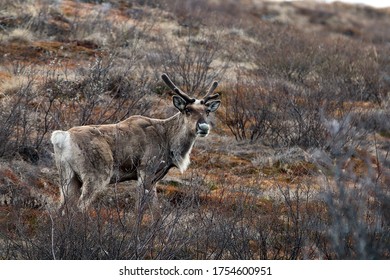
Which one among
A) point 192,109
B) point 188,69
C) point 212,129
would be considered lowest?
point 212,129

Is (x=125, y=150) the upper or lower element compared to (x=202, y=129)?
lower

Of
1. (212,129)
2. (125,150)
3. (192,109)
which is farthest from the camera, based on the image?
(212,129)

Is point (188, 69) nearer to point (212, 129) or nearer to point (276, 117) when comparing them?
point (212, 129)

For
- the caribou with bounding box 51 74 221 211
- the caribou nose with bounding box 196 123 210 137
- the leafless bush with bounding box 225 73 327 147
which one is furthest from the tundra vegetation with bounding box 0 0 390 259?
the caribou nose with bounding box 196 123 210 137

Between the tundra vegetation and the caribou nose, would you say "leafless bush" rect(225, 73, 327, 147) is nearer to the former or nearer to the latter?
the tundra vegetation

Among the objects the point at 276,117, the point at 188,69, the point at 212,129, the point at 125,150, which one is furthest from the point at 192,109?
the point at 188,69

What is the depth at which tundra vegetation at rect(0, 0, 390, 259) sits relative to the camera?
6438 millimetres

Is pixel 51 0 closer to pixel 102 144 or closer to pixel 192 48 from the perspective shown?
pixel 192 48

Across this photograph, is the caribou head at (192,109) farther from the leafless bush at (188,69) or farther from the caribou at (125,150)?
the leafless bush at (188,69)

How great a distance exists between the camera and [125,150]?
8.92m

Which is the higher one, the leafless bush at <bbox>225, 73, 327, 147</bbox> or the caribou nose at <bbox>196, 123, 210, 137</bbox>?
the caribou nose at <bbox>196, 123, 210, 137</bbox>

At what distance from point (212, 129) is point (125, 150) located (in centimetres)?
524

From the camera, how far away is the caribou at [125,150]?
8258 mm

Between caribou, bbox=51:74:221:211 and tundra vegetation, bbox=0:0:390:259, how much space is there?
0.29 m
